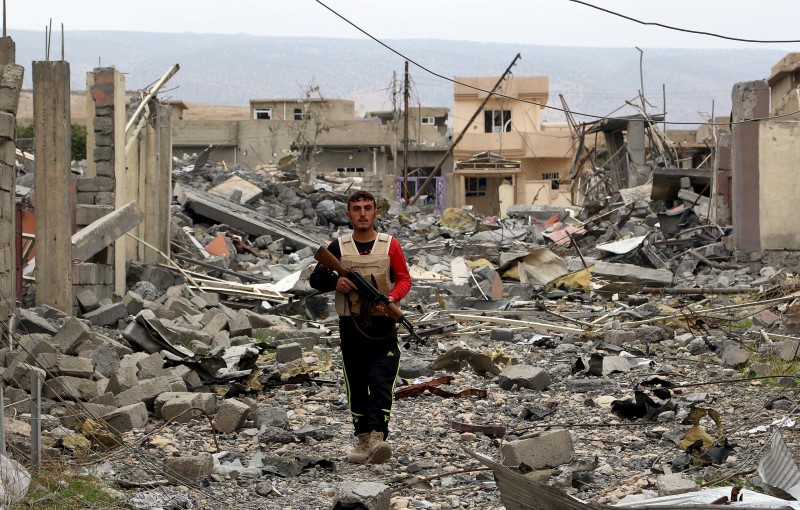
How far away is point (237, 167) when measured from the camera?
29.5m

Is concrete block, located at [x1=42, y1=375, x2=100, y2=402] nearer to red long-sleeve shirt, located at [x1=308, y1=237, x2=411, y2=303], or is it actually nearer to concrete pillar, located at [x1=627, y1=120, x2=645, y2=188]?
red long-sleeve shirt, located at [x1=308, y1=237, x2=411, y2=303]

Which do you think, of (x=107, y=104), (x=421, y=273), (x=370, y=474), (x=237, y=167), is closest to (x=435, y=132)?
(x=237, y=167)

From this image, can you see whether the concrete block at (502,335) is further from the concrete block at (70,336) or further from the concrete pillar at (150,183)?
the concrete pillar at (150,183)

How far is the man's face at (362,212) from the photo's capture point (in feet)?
19.9

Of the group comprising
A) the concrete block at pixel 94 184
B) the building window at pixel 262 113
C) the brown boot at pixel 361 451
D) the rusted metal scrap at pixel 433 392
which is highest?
the building window at pixel 262 113

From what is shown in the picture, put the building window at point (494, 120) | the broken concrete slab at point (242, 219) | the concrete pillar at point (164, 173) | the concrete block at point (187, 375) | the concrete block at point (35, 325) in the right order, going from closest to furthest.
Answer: the concrete block at point (187, 375) → the concrete block at point (35, 325) → the concrete pillar at point (164, 173) → the broken concrete slab at point (242, 219) → the building window at point (494, 120)

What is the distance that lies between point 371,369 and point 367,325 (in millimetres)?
245

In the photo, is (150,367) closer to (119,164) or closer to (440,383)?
(440,383)

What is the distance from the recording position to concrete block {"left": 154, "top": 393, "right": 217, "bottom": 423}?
274 inches

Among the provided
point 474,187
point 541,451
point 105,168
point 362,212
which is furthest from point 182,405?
point 474,187

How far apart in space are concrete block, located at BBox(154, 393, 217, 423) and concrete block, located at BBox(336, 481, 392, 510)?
2.27 m

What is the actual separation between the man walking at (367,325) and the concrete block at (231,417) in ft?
3.01

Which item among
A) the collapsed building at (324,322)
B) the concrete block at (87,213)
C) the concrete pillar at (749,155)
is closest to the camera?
the collapsed building at (324,322)

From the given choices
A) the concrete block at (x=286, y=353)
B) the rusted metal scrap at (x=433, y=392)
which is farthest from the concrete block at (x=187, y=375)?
the rusted metal scrap at (x=433, y=392)
